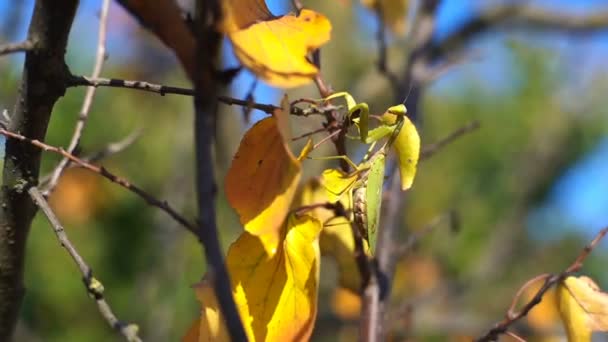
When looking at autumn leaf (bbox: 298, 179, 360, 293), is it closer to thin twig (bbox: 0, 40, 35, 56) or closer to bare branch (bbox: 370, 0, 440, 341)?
bare branch (bbox: 370, 0, 440, 341)

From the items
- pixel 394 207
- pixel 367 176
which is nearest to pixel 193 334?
pixel 367 176

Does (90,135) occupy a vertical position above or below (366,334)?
below

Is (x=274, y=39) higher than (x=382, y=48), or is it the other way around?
(x=274, y=39)

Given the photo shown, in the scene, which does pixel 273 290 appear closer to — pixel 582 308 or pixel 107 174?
pixel 107 174

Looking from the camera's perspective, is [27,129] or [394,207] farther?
[394,207]

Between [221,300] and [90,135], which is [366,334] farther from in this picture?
[90,135]

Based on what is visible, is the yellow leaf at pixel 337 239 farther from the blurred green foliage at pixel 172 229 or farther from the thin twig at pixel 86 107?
the blurred green foliage at pixel 172 229

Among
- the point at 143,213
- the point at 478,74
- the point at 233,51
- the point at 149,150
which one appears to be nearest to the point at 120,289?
the point at 143,213
